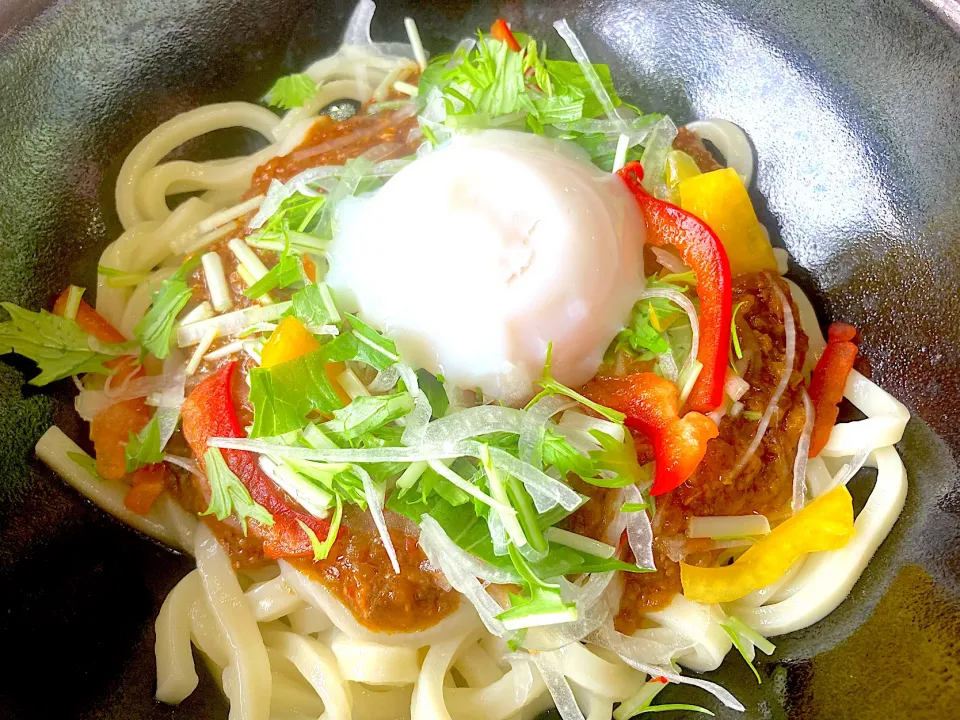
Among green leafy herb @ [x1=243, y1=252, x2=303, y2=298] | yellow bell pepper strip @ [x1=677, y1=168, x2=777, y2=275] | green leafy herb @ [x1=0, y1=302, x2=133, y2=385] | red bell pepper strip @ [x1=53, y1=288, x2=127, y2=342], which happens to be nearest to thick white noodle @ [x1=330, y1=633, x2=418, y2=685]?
green leafy herb @ [x1=243, y1=252, x2=303, y2=298]

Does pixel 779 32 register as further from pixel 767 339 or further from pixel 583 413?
pixel 583 413

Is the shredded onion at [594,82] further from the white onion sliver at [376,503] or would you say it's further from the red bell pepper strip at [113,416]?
the red bell pepper strip at [113,416]

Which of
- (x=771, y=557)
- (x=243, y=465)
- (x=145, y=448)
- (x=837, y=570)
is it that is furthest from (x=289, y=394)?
(x=837, y=570)

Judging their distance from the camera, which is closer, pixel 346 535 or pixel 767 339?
pixel 346 535

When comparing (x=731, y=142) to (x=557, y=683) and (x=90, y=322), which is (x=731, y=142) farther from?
(x=90, y=322)

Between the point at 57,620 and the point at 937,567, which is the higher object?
the point at 937,567

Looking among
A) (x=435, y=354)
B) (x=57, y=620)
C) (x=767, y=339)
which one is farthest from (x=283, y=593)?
(x=767, y=339)

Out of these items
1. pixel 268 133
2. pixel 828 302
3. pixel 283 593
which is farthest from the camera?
pixel 268 133

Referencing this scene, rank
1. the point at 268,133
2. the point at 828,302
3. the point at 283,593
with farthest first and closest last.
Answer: the point at 268,133
the point at 828,302
the point at 283,593
